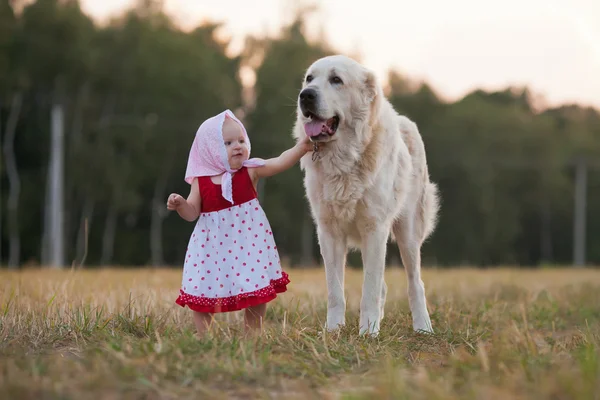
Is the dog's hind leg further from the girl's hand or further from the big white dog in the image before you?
the girl's hand

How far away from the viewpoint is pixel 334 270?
496 cm

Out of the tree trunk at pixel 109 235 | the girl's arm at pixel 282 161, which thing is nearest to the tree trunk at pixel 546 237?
the tree trunk at pixel 109 235

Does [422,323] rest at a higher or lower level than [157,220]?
higher

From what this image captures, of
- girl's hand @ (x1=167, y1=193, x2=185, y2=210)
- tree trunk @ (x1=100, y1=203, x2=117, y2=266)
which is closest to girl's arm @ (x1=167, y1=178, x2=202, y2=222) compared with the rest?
girl's hand @ (x1=167, y1=193, x2=185, y2=210)

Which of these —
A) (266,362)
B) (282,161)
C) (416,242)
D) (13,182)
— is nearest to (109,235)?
(13,182)

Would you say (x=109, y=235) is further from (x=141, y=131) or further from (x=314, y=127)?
(x=314, y=127)

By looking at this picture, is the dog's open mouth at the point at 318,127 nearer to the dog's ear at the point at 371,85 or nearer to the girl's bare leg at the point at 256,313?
the dog's ear at the point at 371,85

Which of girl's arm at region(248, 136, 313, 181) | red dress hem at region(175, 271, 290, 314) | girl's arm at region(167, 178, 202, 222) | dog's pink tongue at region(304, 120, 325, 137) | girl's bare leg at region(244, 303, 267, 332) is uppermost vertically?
dog's pink tongue at region(304, 120, 325, 137)

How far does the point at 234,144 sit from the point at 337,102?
0.75 metres

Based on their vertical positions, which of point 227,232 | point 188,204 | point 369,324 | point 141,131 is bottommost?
point 369,324

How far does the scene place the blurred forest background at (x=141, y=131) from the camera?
28562mm

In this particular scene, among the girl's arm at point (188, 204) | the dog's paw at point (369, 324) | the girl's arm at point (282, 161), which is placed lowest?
the dog's paw at point (369, 324)

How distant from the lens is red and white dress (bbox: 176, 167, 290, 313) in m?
4.41

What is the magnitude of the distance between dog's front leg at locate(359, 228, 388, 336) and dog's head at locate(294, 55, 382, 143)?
68 centimetres
